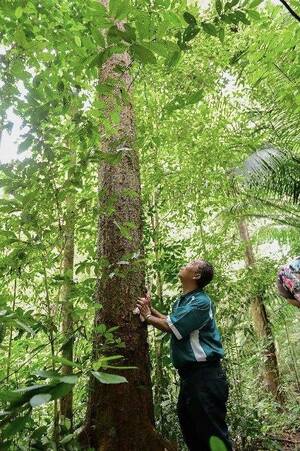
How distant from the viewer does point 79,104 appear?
2.37 m

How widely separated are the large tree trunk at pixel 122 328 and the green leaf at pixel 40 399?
4.59 feet

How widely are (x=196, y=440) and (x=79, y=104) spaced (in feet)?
8.68

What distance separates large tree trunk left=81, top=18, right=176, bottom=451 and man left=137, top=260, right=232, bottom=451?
0.20 meters

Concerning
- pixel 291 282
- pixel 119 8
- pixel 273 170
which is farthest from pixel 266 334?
pixel 119 8

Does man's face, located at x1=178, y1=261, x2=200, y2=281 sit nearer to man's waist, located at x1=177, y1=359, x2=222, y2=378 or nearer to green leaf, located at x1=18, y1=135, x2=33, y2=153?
man's waist, located at x1=177, y1=359, x2=222, y2=378

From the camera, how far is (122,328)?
269cm

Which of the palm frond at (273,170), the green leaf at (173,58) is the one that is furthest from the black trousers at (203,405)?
the palm frond at (273,170)

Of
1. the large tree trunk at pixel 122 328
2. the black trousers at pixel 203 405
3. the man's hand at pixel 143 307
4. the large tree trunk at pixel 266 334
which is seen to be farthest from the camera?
the large tree trunk at pixel 266 334

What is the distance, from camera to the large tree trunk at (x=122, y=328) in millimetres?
2410

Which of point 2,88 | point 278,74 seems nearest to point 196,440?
point 2,88

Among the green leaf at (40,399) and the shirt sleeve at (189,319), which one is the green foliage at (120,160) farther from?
the shirt sleeve at (189,319)

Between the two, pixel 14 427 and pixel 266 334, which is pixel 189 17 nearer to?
pixel 14 427

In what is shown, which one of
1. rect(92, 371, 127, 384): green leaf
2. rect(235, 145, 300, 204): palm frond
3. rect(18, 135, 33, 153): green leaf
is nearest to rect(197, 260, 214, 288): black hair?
rect(18, 135, 33, 153): green leaf

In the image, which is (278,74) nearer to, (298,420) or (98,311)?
(98,311)
